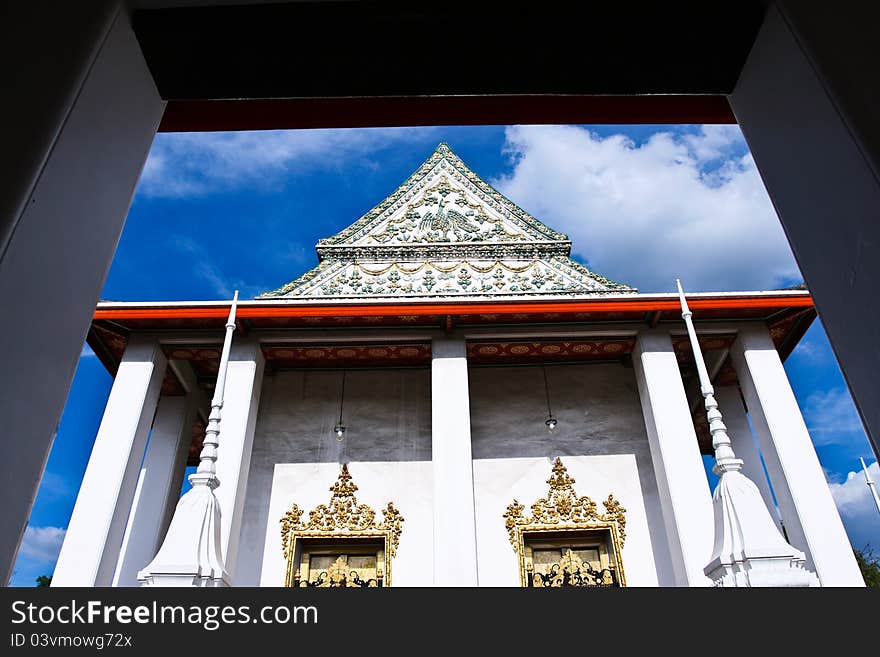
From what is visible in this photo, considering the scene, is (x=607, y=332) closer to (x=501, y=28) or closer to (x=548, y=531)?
(x=548, y=531)

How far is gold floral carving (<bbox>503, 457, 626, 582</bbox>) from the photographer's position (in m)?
6.23

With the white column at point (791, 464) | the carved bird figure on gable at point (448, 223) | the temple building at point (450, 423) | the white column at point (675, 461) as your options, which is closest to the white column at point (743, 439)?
the temple building at point (450, 423)

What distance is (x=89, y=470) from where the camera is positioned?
5512 mm

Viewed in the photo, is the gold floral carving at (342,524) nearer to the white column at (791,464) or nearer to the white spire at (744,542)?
the white spire at (744,542)

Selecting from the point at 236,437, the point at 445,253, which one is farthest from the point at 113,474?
the point at 445,253

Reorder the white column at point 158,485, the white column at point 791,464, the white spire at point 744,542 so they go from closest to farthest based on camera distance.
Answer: the white spire at point 744,542 → the white column at point 791,464 → the white column at point 158,485

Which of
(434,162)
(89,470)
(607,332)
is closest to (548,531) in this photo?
(607,332)

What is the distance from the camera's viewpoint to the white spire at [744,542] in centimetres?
388

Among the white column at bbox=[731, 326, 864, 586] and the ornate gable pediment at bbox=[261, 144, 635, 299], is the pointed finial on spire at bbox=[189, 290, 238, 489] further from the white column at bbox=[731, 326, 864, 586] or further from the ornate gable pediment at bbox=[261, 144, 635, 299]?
the white column at bbox=[731, 326, 864, 586]

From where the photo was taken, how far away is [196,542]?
4254 millimetres

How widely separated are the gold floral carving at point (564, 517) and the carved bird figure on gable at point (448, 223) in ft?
10.9

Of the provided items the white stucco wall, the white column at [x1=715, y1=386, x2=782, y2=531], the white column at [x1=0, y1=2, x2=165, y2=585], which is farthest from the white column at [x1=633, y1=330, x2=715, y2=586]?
the white column at [x1=0, y1=2, x2=165, y2=585]

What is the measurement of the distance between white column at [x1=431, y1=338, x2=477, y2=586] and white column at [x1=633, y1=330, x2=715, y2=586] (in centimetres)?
172

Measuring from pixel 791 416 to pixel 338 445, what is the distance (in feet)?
14.9
